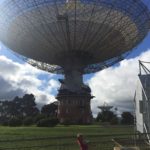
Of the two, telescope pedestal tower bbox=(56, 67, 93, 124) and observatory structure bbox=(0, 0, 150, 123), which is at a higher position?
observatory structure bbox=(0, 0, 150, 123)

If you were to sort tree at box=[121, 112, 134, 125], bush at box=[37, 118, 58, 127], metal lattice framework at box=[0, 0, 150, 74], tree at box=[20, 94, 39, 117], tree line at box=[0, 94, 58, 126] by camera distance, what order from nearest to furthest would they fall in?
bush at box=[37, 118, 58, 127] < metal lattice framework at box=[0, 0, 150, 74] < tree at box=[121, 112, 134, 125] < tree line at box=[0, 94, 58, 126] < tree at box=[20, 94, 39, 117]

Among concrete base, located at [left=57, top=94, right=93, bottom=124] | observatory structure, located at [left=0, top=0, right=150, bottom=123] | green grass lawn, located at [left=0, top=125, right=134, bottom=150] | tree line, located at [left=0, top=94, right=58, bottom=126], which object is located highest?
observatory structure, located at [left=0, top=0, right=150, bottom=123]

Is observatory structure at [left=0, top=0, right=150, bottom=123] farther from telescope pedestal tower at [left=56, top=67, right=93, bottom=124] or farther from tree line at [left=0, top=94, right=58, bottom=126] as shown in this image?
tree line at [left=0, top=94, right=58, bottom=126]

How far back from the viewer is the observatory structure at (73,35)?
83750 mm

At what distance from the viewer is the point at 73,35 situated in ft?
312

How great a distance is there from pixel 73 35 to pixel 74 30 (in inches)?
120

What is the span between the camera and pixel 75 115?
358 feet

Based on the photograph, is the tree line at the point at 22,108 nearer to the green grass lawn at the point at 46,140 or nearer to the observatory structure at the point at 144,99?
the green grass lawn at the point at 46,140

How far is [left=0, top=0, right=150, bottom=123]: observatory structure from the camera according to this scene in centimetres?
8375

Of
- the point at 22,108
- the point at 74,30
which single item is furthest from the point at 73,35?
the point at 22,108

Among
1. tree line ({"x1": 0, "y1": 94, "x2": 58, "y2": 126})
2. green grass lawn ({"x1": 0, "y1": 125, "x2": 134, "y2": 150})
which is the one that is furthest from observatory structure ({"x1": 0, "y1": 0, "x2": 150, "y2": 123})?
tree line ({"x1": 0, "y1": 94, "x2": 58, "y2": 126})

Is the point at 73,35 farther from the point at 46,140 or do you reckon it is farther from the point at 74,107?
the point at 46,140

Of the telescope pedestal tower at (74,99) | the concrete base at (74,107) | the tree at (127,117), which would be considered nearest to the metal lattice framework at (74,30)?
the telescope pedestal tower at (74,99)

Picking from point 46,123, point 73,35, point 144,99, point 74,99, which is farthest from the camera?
point 74,99
